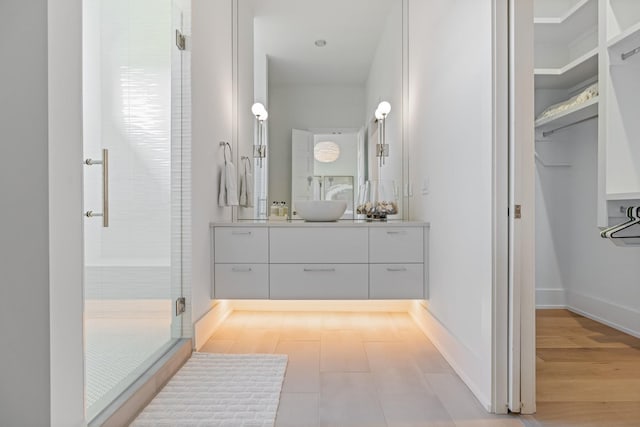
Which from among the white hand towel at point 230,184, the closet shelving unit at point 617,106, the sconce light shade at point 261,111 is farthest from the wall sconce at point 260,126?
the closet shelving unit at point 617,106

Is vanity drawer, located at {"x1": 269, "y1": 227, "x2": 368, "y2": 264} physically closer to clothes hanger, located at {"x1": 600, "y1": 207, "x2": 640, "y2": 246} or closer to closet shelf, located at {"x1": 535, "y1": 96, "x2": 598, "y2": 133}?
clothes hanger, located at {"x1": 600, "y1": 207, "x2": 640, "y2": 246}

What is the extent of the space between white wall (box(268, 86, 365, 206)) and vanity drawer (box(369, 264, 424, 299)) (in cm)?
104

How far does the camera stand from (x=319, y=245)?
9.43 feet

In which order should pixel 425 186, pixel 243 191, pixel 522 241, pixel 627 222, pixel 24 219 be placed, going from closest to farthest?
pixel 24 219, pixel 522 241, pixel 627 222, pixel 425 186, pixel 243 191

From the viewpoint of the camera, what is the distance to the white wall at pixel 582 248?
291 centimetres

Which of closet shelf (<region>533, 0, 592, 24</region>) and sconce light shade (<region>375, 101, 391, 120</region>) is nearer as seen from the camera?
closet shelf (<region>533, 0, 592, 24</region>)

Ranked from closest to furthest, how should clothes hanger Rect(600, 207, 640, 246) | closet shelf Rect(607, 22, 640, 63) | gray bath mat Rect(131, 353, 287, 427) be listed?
gray bath mat Rect(131, 353, 287, 427)
closet shelf Rect(607, 22, 640, 63)
clothes hanger Rect(600, 207, 640, 246)

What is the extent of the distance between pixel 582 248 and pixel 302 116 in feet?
8.44

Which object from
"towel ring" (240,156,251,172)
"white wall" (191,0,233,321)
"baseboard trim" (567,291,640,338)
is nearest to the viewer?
"white wall" (191,0,233,321)

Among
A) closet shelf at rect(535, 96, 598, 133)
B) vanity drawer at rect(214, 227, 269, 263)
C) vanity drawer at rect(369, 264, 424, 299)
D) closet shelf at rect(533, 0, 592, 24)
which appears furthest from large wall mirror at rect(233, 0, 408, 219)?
closet shelf at rect(535, 96, 598, 133)

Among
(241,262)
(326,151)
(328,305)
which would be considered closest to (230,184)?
(241,262)

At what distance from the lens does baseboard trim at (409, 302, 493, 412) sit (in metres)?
1.86

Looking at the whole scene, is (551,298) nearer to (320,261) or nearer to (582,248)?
(582,248)

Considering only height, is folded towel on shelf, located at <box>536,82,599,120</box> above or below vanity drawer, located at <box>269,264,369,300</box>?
above
